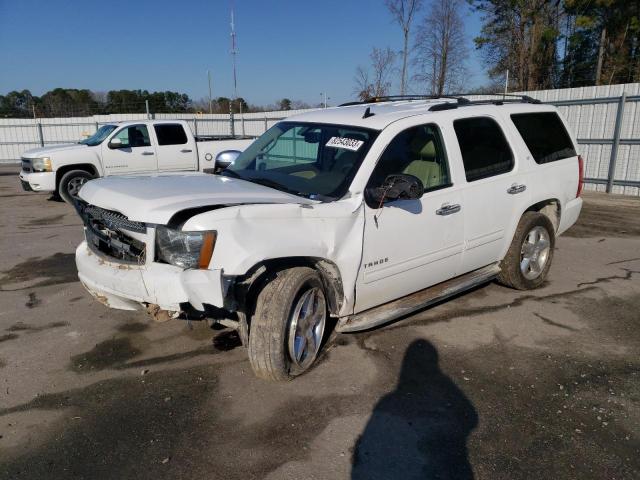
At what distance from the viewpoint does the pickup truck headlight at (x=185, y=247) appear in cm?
292

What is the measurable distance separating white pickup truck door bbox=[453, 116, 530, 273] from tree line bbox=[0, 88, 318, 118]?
2137 centimetres

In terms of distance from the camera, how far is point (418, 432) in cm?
296

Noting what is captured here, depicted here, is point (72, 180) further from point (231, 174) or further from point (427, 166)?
point (427, 166)

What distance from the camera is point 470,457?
8.98 ft

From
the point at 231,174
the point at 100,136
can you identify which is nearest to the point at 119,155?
the point at 100,136

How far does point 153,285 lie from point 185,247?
317 millimetres

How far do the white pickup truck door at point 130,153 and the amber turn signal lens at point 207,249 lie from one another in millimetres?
9554

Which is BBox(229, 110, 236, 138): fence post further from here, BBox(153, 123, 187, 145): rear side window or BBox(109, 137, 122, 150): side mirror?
BBox(109, 137, 122, 150): side mirror

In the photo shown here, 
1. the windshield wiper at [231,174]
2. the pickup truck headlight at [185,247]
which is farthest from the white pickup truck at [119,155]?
the pickup truck headlight at [185,247]

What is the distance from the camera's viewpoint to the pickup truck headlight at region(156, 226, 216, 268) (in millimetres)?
2920

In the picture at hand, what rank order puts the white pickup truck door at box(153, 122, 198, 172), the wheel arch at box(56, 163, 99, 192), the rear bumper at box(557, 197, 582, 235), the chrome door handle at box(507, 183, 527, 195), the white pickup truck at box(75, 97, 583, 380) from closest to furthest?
the white pickup truck at box(75, 97, 583, 380)
the chrome door handle at box(507, 183, 527, 195)
the rear bumper at box(557, 197, 582, 235)
the wheel arch at box(56, 163, 99, 192)
the white pickup truck door at box(153, 122, 198, 172)

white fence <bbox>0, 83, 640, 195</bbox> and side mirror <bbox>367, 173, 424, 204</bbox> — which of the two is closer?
side mirror <bbox>367, 173, 424, 204</bbox>

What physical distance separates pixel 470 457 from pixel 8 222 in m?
9.67

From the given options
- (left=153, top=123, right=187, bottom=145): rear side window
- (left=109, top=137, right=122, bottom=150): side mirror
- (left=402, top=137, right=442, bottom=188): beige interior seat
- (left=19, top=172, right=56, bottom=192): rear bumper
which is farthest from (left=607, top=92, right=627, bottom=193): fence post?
(left=19, top=172, right=56, bottom=192): rear bumper
